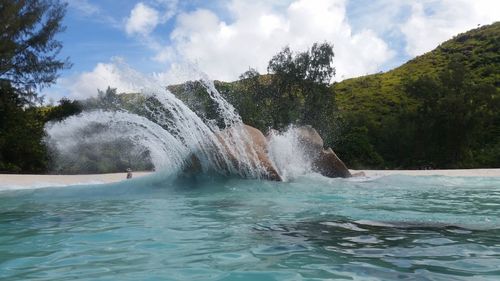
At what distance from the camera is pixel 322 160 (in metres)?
15.8

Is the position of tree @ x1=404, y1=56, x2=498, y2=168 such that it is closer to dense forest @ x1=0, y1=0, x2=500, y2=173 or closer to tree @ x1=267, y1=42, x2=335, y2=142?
dense forest @ x1=0, y1=0, x2=500, y2=173

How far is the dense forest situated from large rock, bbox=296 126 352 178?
28.0ft

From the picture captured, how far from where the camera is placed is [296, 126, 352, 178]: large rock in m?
15.7

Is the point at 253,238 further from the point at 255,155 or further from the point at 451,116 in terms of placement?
the point at 451,116

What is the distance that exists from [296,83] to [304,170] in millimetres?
17194

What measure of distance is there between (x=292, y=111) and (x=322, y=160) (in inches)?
536

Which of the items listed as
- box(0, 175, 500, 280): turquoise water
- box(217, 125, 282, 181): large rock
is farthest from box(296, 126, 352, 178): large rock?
box(0, 175, 500, 280): turquoise water

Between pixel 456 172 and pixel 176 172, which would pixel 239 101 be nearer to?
pixel 456 172

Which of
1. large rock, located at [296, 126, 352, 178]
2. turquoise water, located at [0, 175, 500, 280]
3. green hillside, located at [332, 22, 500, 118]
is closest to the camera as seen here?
turquoise water, located at [0, 175, 500, 280]

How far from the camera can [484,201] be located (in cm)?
893

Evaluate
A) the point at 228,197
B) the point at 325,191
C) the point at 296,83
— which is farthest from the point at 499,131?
the point at 228,197

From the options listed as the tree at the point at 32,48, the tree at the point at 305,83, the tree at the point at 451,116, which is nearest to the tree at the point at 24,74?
the tree at the point at 32,48

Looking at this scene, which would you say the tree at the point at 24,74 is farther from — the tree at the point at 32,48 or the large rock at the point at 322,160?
the large rock at the point at 322,160

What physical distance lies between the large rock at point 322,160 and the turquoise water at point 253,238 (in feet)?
19.8
